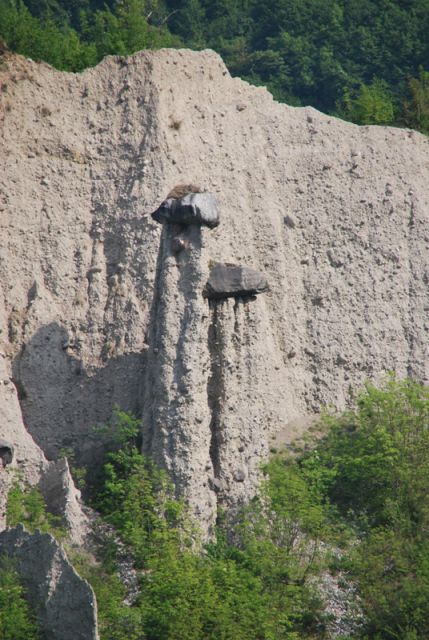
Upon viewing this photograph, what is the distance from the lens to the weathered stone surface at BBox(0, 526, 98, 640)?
2786 cm

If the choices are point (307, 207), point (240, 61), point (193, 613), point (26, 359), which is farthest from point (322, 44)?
point (193, 613)

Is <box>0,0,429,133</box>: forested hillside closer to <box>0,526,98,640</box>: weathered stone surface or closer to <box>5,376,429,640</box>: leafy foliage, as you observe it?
<box>5,376,429,640</box>: leafy foliage

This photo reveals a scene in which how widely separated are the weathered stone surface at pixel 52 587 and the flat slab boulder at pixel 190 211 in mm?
6554

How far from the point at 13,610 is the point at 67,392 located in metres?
7.22

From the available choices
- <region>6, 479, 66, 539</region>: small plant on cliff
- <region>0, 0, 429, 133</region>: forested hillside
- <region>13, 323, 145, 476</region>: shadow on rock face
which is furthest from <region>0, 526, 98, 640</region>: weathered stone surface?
<region>0, 0, 429, 133</region>: forested hillside

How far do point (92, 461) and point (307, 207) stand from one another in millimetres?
8348

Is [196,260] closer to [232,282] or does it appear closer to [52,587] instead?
[232,282]

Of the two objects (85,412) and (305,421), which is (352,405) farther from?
(85,412)

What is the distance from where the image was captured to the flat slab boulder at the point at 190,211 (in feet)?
107

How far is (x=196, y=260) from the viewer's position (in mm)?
32875

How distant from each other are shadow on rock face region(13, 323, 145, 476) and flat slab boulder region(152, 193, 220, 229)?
3.25 m

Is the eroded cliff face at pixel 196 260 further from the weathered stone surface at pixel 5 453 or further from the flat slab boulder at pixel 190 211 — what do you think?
the weathered stone surface at pixel 5 453

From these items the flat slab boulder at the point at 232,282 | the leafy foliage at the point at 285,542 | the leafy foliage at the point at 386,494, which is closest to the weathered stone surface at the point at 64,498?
the leafy foliage at the point at 285,542

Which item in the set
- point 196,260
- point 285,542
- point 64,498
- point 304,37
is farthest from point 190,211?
point 304,37
